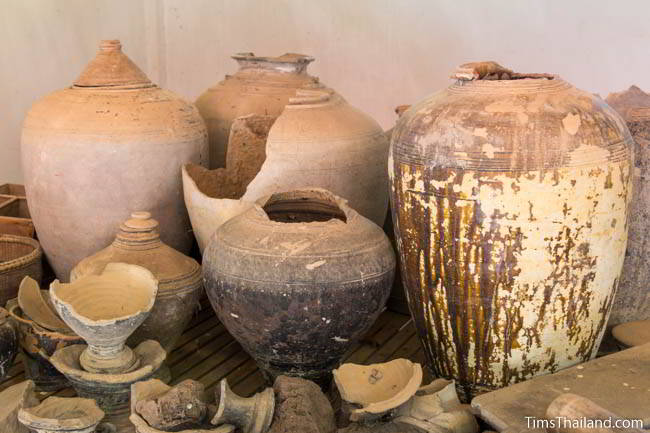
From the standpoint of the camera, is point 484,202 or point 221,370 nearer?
point 484,202

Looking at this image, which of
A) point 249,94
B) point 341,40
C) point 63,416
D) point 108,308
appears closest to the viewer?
point 63,416

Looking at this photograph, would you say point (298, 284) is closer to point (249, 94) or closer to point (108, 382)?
point (108, 382)

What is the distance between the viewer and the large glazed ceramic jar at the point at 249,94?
383 centimetres

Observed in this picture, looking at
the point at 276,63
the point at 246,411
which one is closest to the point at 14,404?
the point at 246,411

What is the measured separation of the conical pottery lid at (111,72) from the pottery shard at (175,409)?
1648mm

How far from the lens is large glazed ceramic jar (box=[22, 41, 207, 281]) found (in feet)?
10.8

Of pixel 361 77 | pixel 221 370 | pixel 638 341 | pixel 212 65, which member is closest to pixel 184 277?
pixel 221 370

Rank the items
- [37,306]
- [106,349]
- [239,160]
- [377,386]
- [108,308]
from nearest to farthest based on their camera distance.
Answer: [377,386]
[106,349]
[108,308]
[37,306]
[239,160]

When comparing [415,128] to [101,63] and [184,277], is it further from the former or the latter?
[101,63]

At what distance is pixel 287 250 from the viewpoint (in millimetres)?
2568

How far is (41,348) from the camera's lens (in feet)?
9.23

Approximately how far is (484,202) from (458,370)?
2.19 feet

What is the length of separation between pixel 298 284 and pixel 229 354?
822 millimetres

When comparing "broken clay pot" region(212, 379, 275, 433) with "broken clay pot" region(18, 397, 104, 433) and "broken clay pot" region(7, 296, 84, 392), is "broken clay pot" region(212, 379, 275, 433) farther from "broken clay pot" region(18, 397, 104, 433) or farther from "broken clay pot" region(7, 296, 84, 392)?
"broken clay pot" region(7, 296, 84, 392)
